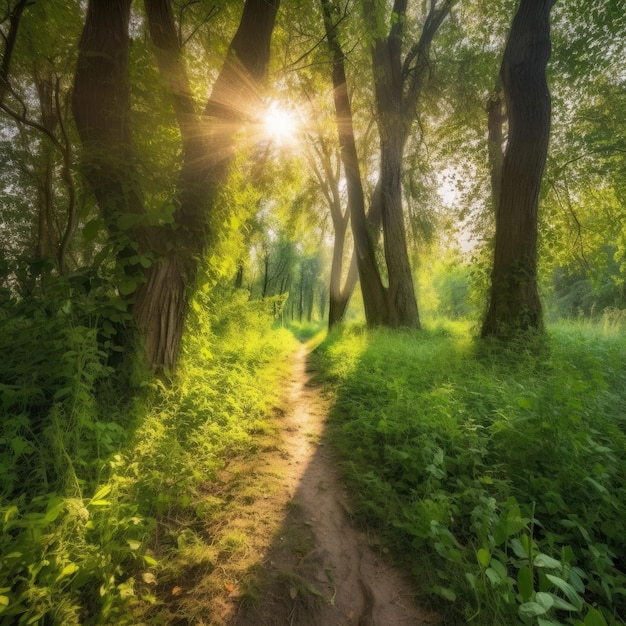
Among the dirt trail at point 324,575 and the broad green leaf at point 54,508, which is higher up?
the broad green leaf at point 54,508

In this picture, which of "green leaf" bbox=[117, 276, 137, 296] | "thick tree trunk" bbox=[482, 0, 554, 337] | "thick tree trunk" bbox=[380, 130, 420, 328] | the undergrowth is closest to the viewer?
the undergrowth

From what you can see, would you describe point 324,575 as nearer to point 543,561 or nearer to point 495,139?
point 543,561

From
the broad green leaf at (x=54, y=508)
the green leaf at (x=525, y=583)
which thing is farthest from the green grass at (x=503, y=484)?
the broad green leaf at (x=54, y=508)

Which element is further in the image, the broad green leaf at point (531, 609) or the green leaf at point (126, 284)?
the green leaf at point (126, 284)

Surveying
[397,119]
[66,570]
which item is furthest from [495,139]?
[66,570]

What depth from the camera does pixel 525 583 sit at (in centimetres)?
101

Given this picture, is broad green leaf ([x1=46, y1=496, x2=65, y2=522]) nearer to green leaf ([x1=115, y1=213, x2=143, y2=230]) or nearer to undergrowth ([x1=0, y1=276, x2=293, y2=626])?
undergrowth ([x1=0, y1=276, x2=293, y2=626])

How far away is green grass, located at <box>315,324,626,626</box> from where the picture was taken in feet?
4.71

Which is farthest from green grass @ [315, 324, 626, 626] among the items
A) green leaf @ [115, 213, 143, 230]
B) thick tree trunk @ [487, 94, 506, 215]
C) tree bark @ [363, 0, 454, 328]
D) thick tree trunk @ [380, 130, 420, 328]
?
thick tree trunk @ [487, 94, 506, 215]

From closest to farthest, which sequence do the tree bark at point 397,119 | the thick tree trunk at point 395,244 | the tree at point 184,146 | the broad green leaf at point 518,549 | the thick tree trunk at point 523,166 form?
1. the broad green leaf at point 518,549
2. the tree at point 184,146
3. the thick tree trunk at point 523,166
4. the tree bark at point 397,119
5. the thick tree trunk at point 395,244

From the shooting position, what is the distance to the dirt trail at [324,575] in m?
1.60

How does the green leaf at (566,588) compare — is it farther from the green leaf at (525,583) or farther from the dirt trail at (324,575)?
the dirt trail at (324,575)

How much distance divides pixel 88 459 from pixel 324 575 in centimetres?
183

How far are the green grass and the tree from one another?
8.88ft
